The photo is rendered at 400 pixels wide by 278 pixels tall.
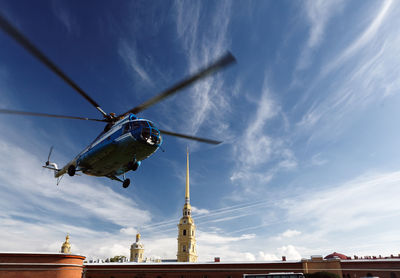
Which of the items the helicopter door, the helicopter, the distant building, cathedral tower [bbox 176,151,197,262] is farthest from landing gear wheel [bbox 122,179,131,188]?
the distant building

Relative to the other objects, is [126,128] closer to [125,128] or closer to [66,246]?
[125,128]

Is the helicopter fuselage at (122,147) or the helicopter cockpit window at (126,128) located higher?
the helicopter cockpit window at (126,128)

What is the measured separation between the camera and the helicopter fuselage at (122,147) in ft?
40.3

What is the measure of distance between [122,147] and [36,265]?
1098 inches

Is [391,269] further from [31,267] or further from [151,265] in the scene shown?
[31,267]

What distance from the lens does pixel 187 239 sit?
2886 inches

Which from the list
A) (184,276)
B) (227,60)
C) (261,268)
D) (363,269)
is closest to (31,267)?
(184,276)

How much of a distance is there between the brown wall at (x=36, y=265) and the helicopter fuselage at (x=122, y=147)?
23091 millimetres

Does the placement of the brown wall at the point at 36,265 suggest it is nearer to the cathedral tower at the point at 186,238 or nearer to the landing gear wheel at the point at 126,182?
the landing gear wheel at the point at 126,182

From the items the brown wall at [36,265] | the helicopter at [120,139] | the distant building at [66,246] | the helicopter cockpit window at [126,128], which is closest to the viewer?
the helicopter at [120,139]

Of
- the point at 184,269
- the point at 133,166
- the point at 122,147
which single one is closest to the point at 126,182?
the point at 133,166

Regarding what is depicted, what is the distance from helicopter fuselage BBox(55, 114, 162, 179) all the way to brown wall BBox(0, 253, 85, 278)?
23.1m

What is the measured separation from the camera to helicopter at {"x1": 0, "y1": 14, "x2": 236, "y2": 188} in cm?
1034

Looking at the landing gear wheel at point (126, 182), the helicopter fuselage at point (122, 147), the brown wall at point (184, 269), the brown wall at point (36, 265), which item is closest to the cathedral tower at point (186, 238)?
the brown wall at point (184, 269)
